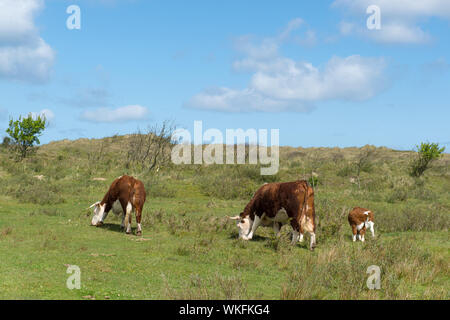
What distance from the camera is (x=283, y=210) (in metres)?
13.0

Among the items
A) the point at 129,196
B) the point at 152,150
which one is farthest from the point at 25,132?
the point at 129,196

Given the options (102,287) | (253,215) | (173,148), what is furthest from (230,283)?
(173,148)

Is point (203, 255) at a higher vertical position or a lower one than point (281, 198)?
lower

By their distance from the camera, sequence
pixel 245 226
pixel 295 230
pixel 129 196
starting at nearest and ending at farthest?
pixel 295 230, pixel 245 226, pixel 129 196

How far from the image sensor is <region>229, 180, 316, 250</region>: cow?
41.4ft

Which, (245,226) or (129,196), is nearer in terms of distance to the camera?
(245,226)

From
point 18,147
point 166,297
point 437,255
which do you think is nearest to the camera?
point 166,297

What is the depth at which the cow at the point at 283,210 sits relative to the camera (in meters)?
12.6

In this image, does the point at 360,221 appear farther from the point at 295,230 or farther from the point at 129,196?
the point at 129,196

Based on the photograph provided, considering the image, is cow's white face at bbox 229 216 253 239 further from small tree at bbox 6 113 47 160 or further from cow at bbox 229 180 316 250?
small tree at bbox 6 113 47 160

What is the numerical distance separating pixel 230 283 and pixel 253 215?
6.15 meters

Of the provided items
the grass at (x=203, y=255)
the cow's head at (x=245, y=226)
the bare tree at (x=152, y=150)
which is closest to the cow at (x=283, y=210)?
the cow's head at (x=245, y=226)
